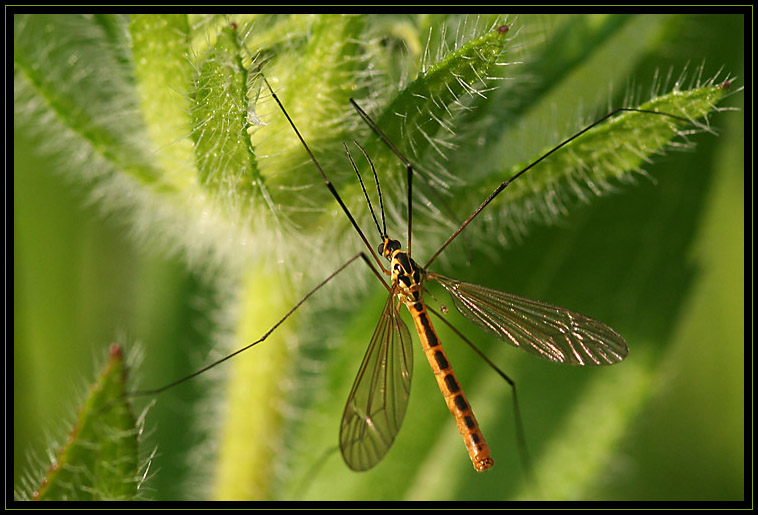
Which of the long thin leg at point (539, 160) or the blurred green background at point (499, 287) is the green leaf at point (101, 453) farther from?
the long thin leg at point (539, 160)

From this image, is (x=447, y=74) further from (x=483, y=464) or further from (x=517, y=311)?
(x=483, y=464)

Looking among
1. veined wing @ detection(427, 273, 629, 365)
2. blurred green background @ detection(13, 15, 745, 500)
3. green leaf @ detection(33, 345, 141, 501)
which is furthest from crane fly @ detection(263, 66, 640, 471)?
green leaf @ detection(33, 345, 141, 501)

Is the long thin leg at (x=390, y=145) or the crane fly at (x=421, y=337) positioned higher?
the long thin leg at (x=390, y=145)

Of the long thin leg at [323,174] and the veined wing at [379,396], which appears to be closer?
the long thin leg at [323,174]

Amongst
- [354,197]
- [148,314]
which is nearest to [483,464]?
[354,197]

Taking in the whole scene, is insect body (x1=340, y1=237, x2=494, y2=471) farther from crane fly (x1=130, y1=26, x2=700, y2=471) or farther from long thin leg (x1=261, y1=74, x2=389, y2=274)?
long thin leg (x1=261, y1=74, x2=389, y2=274)

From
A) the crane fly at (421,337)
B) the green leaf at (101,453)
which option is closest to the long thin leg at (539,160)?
the crane fly at (421,337)

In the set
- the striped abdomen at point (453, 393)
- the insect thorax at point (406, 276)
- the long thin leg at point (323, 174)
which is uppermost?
the long thin leg at point (323, 174)
